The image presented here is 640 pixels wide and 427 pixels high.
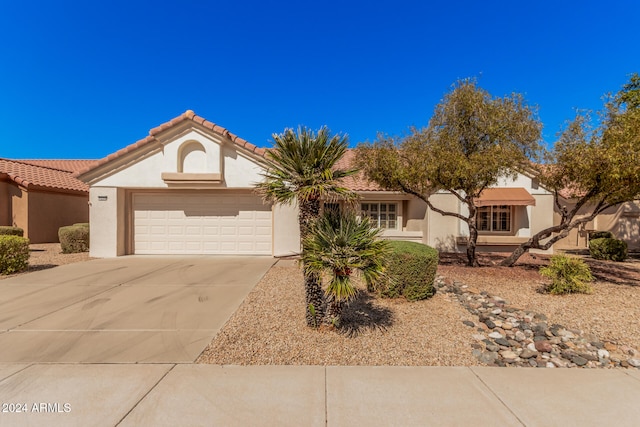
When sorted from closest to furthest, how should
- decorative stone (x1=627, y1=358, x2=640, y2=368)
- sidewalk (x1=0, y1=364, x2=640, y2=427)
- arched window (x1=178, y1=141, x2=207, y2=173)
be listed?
sidewalk (x1=0, y1=364, x2=640, y2=427) < decorative stone (x1=627, y1=358, x2=640, y2=368) < arched window (x1=178, y1=141, x2=207, y2=173)

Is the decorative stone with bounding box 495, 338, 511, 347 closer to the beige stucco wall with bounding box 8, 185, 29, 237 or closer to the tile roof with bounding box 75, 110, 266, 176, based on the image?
the tile roof with bounding box 75, 110, 266, 176

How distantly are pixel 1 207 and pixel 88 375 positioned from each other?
17221 mm

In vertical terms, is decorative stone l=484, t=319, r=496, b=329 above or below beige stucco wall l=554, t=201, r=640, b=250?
below

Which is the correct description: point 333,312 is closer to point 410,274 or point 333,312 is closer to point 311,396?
point 311,396

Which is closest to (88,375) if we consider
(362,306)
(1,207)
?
(362,306)

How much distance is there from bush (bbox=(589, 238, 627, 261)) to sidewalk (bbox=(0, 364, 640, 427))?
11.7 metres

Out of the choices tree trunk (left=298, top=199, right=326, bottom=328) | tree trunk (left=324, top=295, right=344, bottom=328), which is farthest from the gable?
tree trunk (left=324, top=295, right=344, bottom=328)

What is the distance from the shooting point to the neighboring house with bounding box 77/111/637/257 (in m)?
10.9

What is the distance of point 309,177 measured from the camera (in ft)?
13.8

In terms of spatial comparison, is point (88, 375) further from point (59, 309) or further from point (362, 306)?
point (362, 306)

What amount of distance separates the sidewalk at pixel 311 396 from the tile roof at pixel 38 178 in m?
15.6

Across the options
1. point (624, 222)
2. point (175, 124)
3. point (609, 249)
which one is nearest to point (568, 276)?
point (609, 249)

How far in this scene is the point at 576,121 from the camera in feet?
24.0

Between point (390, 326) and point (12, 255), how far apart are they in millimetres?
10804
